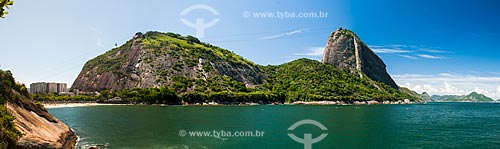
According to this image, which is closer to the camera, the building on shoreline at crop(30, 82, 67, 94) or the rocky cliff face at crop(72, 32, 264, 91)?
the building on shoreline at crop(30, 82, 67, 94)

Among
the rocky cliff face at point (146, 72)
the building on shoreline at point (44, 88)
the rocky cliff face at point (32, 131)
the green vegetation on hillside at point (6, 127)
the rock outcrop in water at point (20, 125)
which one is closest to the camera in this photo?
the green vegetation on hillside at point (6, 127)

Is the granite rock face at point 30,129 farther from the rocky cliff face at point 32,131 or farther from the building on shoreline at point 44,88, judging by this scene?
the building on shoreline at point 44,88

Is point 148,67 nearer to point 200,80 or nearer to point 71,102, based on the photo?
point 200,80

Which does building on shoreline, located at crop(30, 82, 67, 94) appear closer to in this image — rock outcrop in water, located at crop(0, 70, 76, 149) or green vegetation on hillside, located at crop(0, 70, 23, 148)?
rock outcrop in water, located at crop(0, 70, 76, 149)

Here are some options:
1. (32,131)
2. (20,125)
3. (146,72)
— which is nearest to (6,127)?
(20,125)

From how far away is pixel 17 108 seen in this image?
2541cm

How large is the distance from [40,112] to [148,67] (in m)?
157

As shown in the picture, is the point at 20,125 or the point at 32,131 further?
the point at 32,131

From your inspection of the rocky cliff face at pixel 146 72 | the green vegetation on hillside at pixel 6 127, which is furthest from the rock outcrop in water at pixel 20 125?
the rocky cliff face at pixel 146 72

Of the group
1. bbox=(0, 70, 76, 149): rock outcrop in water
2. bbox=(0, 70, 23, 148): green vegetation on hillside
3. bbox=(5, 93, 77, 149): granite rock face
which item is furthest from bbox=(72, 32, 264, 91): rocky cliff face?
bbox=(0, 70, 23, 148): green vegetation on hillside

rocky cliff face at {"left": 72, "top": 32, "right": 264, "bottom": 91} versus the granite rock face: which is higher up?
rocky cliff face at {"left": 72, "top": 32, "right": 264, "bottom": 91}

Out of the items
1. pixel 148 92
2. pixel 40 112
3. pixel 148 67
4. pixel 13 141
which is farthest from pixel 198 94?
pixel 13 141

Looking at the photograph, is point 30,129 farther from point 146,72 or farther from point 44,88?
point 146,72

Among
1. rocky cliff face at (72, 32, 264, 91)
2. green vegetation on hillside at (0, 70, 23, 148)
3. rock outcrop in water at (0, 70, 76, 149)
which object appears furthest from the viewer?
rocky cliff face at (72, 32, 264, 91)
